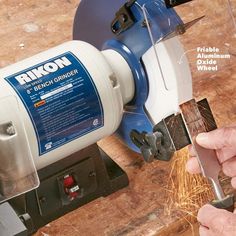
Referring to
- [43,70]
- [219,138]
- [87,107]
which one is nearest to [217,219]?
[219,138]

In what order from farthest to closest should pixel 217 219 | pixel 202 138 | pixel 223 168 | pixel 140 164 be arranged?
pixel 140 164 → pixel 223 168 → pixel 202 138 → pixel 217 219

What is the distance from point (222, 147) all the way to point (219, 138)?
56 mm

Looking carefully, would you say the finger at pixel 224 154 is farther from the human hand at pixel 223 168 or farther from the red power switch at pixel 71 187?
the red power switch at pixel 71 187

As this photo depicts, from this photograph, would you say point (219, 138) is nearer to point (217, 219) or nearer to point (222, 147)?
point (222, 147)

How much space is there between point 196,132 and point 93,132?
0.24 metres

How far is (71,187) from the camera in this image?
142 cm

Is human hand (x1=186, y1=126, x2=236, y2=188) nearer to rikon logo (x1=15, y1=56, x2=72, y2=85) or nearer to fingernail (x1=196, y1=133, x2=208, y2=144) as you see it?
fingernail (x1=196, y1=133, x2=208, y2=144)

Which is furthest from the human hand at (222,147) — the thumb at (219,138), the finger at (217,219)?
the finger at (217,219)

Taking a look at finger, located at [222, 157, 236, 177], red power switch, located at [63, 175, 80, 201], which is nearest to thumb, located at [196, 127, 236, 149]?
finger, located at [222, 157, 236, 177]

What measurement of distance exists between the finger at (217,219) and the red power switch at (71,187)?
35 cm

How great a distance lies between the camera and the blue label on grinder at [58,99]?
1249 millimetres

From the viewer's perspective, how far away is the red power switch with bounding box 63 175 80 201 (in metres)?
1.41

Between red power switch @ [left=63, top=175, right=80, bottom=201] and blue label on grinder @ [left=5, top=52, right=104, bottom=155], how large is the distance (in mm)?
134

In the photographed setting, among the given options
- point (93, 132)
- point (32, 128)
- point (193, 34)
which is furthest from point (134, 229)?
point (193, 34)
